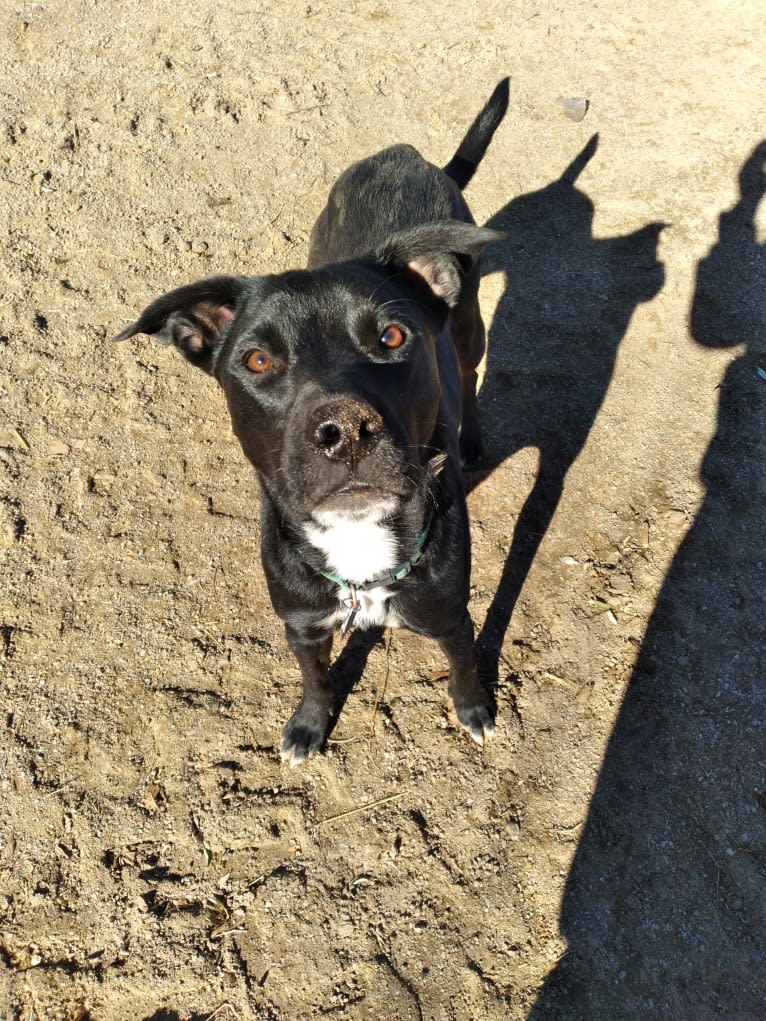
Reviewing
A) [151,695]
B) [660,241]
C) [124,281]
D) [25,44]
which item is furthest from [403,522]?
[25,44]

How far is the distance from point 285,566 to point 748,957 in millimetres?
2546

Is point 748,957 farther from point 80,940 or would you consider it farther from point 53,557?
point 53,557

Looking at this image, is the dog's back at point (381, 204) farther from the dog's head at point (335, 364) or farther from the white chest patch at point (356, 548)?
the white chest patch at point (356, 548)

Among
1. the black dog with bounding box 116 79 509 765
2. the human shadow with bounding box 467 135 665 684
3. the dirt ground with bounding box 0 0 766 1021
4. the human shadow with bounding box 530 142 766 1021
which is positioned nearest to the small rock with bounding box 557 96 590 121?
the dirt ground with bounding box 0 0 766 1021

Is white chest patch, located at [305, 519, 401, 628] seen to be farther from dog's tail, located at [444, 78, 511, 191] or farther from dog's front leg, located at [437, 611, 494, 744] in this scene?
dog's tail, located at [444, 78, 511, 191]

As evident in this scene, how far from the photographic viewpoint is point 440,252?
9.14 feet

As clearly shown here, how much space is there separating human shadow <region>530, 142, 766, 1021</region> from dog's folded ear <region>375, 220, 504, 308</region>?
85.9 inches

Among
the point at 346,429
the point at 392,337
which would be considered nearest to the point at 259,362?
the point at 392,337

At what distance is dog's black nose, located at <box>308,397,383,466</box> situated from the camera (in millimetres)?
2191

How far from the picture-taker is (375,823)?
10.8 ft

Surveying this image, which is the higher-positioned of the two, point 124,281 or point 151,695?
point 124,281

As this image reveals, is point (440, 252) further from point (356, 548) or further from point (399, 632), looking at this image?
point (399, 632)

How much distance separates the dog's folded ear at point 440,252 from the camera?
260 centimetres

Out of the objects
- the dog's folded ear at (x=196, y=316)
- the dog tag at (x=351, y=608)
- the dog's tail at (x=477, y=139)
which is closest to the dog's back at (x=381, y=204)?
the dog's tail at (x=477, y=139)
